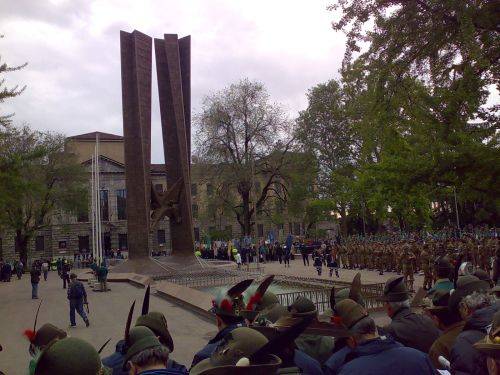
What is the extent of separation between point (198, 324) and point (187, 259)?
518 inches

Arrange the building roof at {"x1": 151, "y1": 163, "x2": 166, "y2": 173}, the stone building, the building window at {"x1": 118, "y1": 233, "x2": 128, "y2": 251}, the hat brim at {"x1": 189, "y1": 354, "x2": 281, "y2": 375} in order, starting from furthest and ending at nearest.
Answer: the building roof at {"x1": 151, "y1": 163, "x2": 166, "y2": 173} → the building window at {"x1": 118, "y1": 233, "x2": 128, "y2": 251} → the stone building → the hat brim at {"x1": 189, "y1": 354, "x2": 281, "y2": 375}

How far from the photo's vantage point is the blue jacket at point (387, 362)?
2707 millimetres

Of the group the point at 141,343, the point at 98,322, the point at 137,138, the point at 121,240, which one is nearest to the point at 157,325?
the point at 141,343

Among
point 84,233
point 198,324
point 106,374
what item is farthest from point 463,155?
point 84,233

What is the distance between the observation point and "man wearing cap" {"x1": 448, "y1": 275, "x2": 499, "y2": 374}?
305 cm

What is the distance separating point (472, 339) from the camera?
317 centimetres

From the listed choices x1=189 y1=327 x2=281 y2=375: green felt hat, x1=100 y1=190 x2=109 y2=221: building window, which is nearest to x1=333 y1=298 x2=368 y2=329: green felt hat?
x1=189 y1=327 x2=281 y2=375: green felt hat

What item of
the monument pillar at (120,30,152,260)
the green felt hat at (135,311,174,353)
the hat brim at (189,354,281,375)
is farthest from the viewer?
the monument pillar at (120,30,152,260)

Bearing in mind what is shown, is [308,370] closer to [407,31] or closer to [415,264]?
Answer: [407,31]

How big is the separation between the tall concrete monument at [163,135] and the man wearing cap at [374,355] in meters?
21.0

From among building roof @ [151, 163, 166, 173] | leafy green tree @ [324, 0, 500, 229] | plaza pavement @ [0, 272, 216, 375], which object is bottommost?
plaza pavement @ [0, 272, 216, 375]

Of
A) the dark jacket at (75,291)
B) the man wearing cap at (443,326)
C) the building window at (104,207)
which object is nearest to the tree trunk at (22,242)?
the building window at (104,207)

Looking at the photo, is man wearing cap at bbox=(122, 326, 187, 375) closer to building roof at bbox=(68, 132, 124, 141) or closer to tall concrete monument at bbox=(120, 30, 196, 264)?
tall concrete monument at bbox=(120, 30, 196, 264)

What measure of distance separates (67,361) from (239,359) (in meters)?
0.72
